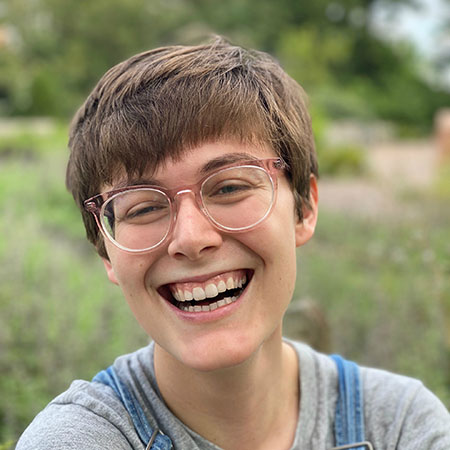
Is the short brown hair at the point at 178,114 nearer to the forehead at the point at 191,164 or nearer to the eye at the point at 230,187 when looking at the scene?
the forehead at the point at 191,164

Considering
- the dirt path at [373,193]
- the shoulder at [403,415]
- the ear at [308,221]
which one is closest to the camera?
the shoulder at [403,415]

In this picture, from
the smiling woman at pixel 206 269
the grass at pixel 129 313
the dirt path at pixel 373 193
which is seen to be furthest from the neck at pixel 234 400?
the dirt path at pixel 373 193

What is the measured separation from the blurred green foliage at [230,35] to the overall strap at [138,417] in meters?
21.5

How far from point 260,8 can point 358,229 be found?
29.7 metres

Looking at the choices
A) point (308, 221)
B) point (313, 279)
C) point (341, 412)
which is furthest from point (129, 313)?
point (341, 412)

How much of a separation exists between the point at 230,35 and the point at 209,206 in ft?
69.1

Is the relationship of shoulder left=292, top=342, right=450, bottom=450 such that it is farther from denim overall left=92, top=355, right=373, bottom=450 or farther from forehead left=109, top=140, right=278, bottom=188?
forehead left=109, top=140, right=278, bottom=188

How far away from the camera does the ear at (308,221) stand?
1.85 meters

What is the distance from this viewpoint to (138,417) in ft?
5.19

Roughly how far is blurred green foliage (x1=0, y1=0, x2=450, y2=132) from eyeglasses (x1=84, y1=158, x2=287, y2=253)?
70.1ft

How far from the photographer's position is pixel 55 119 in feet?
76.2

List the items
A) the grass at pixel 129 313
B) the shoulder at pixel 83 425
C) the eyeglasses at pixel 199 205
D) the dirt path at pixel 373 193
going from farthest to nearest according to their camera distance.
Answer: the dirt path at pixel 373 193 → the grass at pixel 129 313 → the eyeglasses at pixel 199 205 → the shoulder at pixel 83 425

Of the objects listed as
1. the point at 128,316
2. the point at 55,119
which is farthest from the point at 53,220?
the point at 55,119

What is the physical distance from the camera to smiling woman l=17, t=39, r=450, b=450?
1529 millimetres
